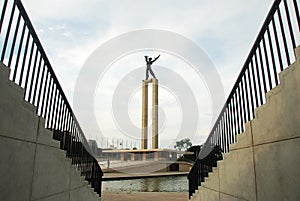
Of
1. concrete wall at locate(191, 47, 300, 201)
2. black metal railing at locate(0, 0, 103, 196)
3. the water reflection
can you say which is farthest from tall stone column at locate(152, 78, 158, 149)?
concrete wall at locate(191, 47, 300, 201)

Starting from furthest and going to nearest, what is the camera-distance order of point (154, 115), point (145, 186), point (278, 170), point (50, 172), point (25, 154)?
point (154, 115)
point (145, 186)
point (50, 172)
point (25, 154)
point (278, 170)

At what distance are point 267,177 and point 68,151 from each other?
11.0ft

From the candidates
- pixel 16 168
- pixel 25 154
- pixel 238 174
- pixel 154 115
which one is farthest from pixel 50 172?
pixel 154 115

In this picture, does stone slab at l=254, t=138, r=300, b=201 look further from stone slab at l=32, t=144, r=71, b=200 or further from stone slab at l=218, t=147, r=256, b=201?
stone slab at l=32, t=144, r=71, b=200

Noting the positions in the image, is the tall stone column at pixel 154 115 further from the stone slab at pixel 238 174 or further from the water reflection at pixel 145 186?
the stone slab at pixel 238 174

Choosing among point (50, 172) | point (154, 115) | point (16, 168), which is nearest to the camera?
point (16, 168)

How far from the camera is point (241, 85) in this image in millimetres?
3930

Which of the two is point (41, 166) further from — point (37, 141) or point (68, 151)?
point (68, 151)

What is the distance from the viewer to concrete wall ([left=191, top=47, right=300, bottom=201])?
2.23 m

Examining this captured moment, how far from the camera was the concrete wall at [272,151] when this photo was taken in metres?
2.23

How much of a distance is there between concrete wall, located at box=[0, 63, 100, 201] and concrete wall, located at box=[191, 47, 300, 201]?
2.87 metres

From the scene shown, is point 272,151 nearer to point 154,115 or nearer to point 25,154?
point 25,154

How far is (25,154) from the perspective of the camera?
110 inches

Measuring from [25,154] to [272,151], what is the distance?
9.53 ft
